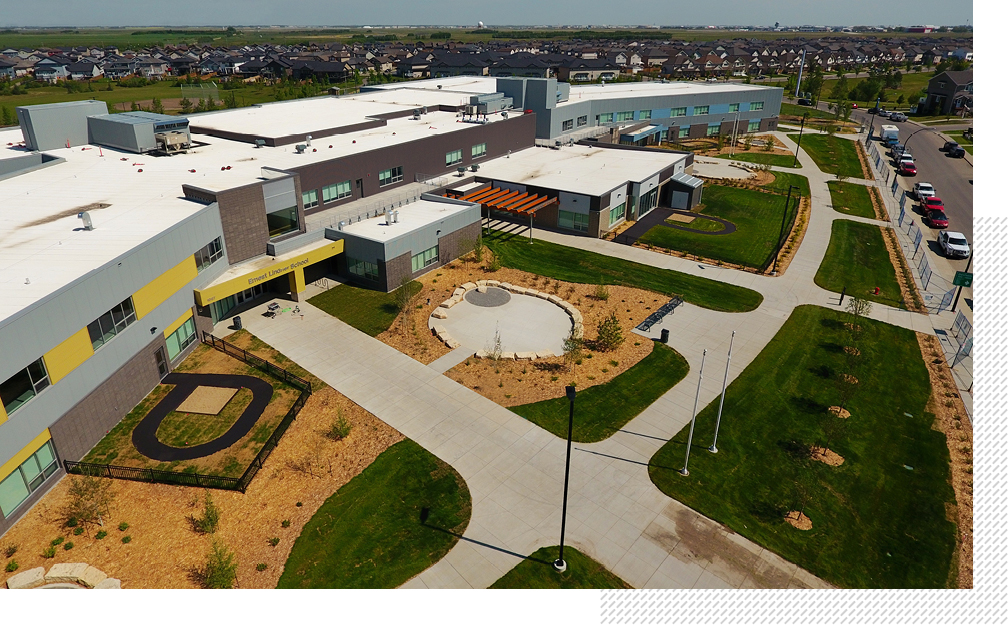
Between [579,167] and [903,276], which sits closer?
[903,276]

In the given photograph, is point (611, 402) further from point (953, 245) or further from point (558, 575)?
point (953, 245)

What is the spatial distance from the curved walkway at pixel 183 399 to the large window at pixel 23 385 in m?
5.49

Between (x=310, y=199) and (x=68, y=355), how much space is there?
83.5ft

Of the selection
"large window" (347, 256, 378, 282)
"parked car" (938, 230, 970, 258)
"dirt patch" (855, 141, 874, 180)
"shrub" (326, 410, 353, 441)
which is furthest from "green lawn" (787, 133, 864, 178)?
"shrub" (326, 410, 353, 441)

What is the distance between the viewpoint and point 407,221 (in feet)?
158

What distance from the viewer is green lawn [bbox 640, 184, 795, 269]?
52531 millimetres

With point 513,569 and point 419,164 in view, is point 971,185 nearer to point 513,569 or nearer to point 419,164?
point 419,164

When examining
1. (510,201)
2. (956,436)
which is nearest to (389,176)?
(510,201)

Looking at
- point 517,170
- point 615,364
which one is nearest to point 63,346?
point 615,364

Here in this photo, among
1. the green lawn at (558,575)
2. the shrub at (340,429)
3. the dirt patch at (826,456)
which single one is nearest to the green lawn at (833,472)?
the dirt patch at (826,456)

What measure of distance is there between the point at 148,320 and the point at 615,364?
27.7 m

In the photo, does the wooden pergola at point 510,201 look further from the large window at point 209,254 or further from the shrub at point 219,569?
the shrub at point 219,569

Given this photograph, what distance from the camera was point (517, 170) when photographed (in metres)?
63.8

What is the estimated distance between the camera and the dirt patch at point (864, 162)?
80.5 m
